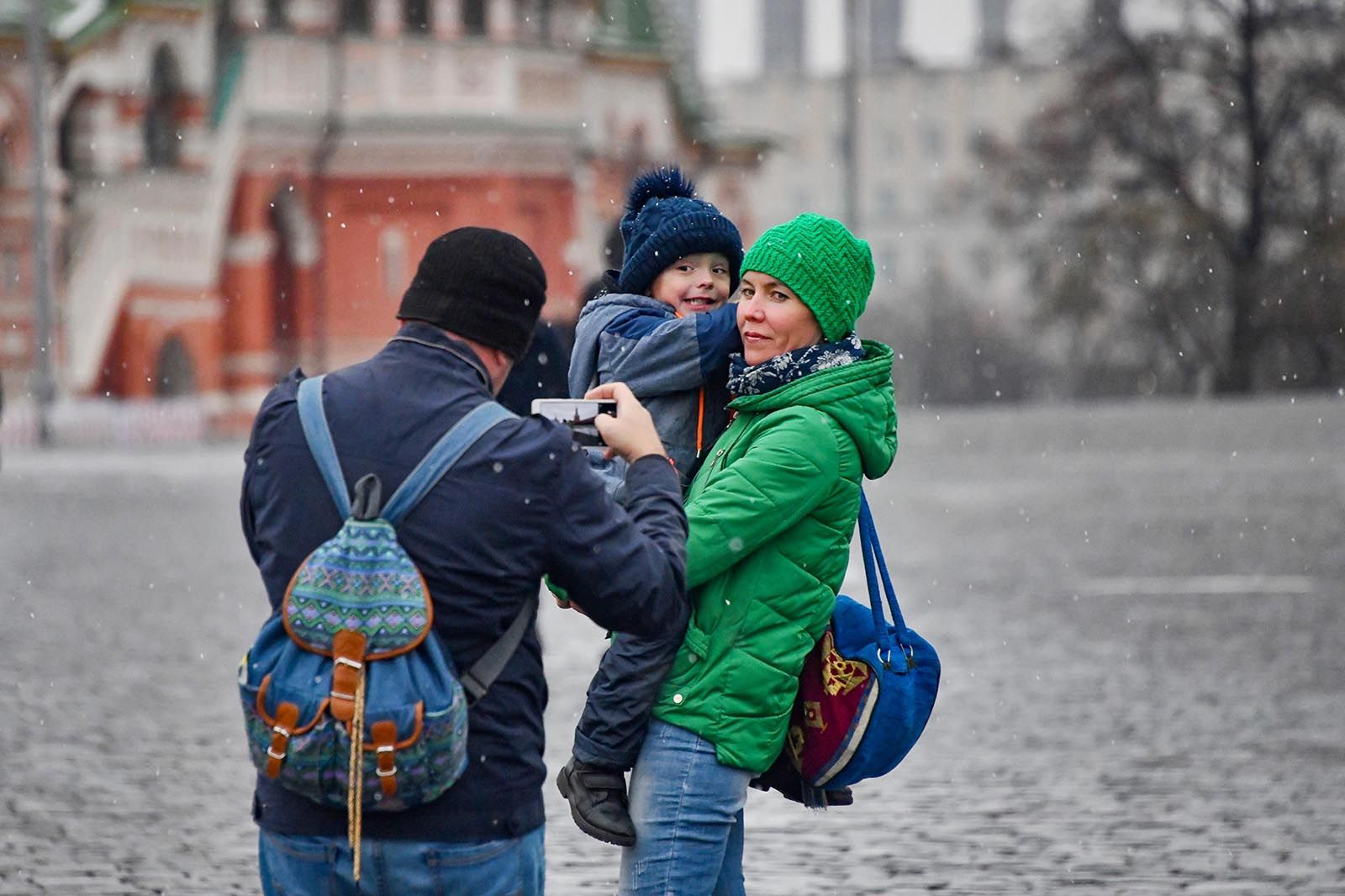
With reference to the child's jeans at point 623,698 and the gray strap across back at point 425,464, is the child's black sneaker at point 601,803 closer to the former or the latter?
the child's jeans at point 623,698

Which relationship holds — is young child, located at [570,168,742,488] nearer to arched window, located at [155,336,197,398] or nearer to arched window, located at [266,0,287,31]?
arched window, located at [155,336,197,398]

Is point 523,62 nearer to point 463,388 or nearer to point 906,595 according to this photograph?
point 906,595

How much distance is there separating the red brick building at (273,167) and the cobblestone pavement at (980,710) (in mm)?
20888

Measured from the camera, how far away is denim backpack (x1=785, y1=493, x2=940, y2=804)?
376 centimetres

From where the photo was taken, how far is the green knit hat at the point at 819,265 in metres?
3.68

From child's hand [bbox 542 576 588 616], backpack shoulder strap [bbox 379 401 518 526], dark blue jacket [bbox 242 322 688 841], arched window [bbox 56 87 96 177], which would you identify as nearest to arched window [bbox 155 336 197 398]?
arched window [bbox 56 87 96 177]

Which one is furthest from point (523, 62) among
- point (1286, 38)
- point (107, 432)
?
point (1286, 38)

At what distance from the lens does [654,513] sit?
3291 mm

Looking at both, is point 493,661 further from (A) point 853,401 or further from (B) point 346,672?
(A) point 853,401

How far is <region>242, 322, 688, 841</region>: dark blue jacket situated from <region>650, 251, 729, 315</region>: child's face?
709 mm

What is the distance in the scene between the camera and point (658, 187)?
397cm

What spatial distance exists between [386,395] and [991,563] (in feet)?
39.0

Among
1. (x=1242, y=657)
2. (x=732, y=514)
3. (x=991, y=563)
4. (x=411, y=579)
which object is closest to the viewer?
(x=411, y=579)

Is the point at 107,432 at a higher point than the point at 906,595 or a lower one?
lower
